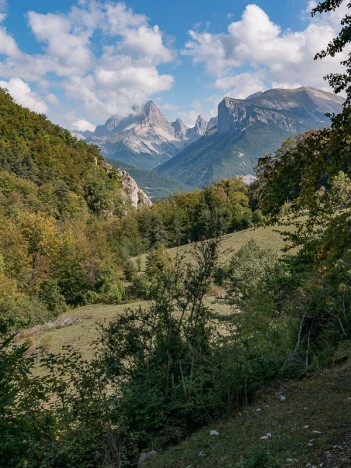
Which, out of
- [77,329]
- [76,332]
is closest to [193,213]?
[77,329]

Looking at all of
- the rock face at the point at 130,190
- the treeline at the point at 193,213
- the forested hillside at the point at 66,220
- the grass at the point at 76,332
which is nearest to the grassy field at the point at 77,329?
the grass at the point at 76,332

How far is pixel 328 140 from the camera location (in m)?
5.96

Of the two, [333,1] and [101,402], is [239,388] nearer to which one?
[101,402]

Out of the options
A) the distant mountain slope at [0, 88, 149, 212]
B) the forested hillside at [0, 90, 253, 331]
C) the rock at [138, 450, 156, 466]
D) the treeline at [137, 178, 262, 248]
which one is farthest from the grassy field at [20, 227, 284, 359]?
the distant mountain slope at [0, 88, 149, 212]

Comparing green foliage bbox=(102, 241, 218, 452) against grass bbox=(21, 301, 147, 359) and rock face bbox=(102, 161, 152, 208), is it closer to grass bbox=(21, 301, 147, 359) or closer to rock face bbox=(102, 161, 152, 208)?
grass bbox=(21, 301, 147, 359)

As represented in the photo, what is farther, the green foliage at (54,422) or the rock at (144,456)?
the rock at (144,456)

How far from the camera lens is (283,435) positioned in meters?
5.28

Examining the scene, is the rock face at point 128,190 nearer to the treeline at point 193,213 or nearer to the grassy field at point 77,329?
the treeline at point 193,213

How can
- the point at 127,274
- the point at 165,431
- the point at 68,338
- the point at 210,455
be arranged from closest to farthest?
the point at 210,455 → the point at 165,431 → the point at 68,338 → the point at 127,274

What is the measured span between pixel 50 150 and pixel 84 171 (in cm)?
860

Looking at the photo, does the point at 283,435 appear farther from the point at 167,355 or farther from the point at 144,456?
the point at 167,355

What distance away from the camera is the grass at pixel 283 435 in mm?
4496

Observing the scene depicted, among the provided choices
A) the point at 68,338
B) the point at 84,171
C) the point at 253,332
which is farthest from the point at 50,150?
Answer: the point at 253,332

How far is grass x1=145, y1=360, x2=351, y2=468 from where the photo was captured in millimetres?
4496
